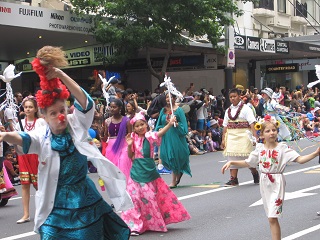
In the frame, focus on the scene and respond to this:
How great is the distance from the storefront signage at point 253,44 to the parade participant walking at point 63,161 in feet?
80.1

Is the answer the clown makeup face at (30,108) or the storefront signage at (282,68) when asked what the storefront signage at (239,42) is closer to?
the storefront signage at (282,68)

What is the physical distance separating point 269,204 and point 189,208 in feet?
10.7

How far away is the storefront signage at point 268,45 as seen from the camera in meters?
31.0

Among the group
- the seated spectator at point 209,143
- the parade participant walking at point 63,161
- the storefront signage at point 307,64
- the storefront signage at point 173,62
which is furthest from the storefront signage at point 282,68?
the parade participant walking at point 63,161

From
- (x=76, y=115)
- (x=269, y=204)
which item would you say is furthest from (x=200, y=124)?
(x=76, y=115)

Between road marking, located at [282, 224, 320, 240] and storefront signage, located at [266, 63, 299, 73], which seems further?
storefront signage, located at [266, 63, 299, 73]

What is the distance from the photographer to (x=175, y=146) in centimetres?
1268

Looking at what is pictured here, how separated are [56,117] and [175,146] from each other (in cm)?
709

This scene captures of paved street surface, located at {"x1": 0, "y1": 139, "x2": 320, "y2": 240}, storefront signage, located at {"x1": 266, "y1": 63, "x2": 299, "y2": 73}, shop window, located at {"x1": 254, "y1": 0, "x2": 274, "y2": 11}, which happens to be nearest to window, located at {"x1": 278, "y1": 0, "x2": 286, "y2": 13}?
shop window, located at {"x1": 254, "y1": 0, "x2": 274, "y2": 11}

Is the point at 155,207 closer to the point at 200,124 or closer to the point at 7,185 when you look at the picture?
the point at 7,185

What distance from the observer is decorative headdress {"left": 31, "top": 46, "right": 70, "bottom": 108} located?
546cm

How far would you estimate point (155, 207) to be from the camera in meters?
8.77

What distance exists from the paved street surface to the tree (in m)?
8.24

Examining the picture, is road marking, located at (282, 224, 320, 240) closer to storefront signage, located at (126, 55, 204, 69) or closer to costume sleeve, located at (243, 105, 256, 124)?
costume sleeve, located at (243, 105, 256, 124)
